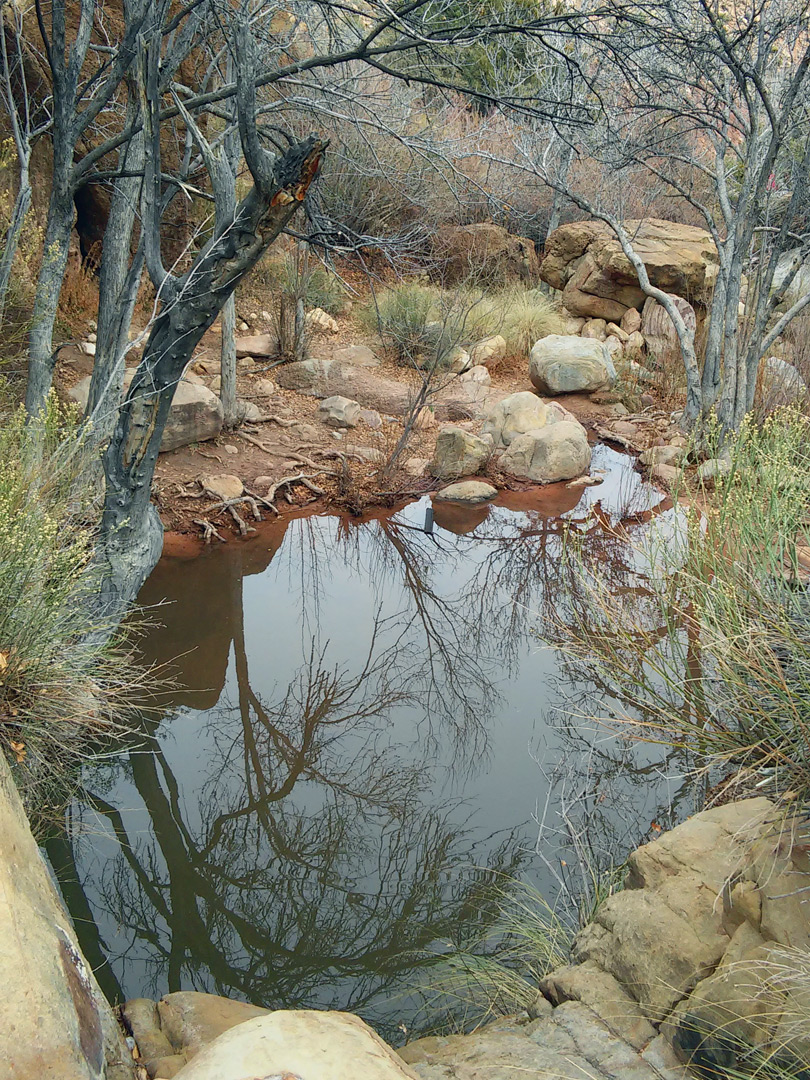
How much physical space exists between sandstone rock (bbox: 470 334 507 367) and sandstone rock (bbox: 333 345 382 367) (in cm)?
132

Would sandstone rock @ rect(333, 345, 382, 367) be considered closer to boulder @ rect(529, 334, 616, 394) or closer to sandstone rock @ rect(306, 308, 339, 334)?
sandstone rock @ rect(306, 308, 339, 334)

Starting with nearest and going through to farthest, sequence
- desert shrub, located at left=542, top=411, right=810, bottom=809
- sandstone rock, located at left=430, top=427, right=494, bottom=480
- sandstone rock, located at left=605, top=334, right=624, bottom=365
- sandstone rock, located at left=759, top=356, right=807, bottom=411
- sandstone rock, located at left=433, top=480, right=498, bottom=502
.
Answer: desert shrub, located at left=542, top=411, right=810, bottom=809 → sandstone rock, located at left=433, top=480, right=498, bottom=502 → sandstone rock, located at left=430, top=427, right=494, bottom=480 → sandstone rock, located at left=759, top=356, right=807, bottom=411 → sandstone rock, located at left=605, top=334, right=624, bottom=365

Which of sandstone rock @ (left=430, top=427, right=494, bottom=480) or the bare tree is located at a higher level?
the bare tree

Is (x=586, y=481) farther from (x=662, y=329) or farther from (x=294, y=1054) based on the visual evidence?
(x=294, y=1054)

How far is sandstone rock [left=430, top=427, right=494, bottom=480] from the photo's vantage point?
830 cm

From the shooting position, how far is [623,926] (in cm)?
273

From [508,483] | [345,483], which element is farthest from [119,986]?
[508,483]

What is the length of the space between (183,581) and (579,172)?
11.8 m

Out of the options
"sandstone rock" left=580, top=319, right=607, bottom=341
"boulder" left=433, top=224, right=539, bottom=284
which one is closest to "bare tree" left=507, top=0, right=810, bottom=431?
"sandstone rock" left=580, top=319, right=607, bottom=341

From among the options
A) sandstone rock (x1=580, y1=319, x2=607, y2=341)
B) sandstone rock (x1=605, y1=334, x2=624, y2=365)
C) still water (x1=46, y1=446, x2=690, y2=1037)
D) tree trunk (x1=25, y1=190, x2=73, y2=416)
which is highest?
tree trunk (x1=25, y1=190, x2=73, y2=416)

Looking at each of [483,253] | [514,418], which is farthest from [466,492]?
[483,253]

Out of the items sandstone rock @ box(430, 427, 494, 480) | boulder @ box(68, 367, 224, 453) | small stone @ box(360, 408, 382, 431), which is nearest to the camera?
boulder @ box(68, 367, 224, 453)

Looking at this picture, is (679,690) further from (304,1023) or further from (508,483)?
(508,483)

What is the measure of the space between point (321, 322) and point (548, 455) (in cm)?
431
